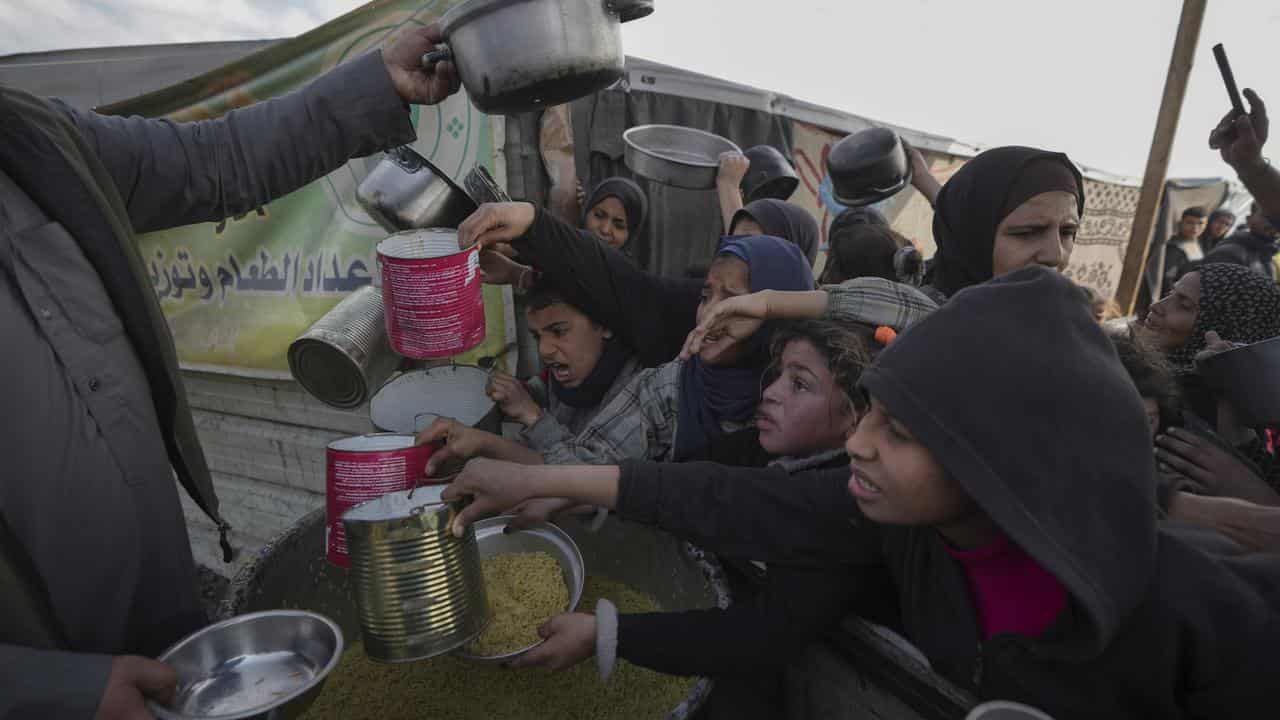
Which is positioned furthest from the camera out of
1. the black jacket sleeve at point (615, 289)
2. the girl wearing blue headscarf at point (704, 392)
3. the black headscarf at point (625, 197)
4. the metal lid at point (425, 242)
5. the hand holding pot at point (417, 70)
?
the black headscarf at point (625, 197)

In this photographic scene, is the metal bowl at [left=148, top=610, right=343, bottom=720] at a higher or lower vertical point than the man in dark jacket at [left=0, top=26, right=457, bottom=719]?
lower

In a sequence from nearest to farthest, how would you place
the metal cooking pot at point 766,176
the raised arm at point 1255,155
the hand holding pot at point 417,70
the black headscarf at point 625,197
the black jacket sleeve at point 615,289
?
the hand holding pot at point 417,70
the black jacket sleeve at point 615,289
the raised arm at point 1255,155
the black headscarf at point 625,197
the metal cooking pot at point 766,176

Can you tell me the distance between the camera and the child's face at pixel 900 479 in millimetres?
958

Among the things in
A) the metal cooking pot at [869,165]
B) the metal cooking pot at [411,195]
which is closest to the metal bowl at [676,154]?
the metal cooking pot at [869,165]

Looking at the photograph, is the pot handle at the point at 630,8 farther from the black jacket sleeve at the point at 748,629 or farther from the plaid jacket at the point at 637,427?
the black jacket sleeve at the point at 748,629

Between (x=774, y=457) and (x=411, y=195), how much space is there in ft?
5.33

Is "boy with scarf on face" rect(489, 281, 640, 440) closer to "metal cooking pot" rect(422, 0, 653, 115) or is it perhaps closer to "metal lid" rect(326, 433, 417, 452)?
"metal lid" rect(326, 433, 417, 452)

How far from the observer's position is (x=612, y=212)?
3.70 m

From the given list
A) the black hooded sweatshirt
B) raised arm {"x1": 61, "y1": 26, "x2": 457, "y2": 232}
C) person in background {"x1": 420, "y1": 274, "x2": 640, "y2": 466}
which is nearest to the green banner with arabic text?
person in background {"x1": 420, "y1": 274, "x2": 640, "y2": 466}

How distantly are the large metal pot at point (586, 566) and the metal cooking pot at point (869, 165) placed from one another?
2.32 metres

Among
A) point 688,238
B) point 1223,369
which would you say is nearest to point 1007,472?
point 1223,369

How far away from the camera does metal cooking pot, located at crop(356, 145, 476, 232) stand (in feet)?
7.81

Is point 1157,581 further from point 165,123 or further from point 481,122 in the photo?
point 481,122

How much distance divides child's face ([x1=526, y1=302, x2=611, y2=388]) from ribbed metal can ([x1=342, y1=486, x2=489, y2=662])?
3.94ft
